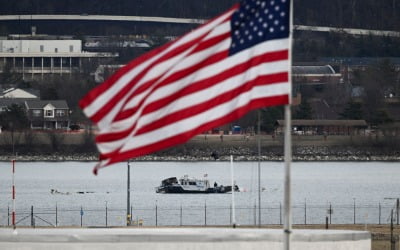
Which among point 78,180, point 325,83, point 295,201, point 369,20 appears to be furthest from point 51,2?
point 295,201

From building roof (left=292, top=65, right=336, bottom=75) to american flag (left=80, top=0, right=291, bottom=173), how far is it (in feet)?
Result: 401

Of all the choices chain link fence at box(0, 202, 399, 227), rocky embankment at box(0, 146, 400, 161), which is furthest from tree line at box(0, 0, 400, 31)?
chain link fence at box(0, 202, 399, 227)

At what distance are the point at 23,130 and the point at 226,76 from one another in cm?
9246

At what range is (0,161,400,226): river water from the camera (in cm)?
5431

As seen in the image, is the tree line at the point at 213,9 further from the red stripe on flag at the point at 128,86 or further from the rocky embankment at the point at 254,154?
the red stripe on flag at the point at 128,86

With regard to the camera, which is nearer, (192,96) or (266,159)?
(192,96)

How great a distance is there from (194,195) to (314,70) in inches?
2838

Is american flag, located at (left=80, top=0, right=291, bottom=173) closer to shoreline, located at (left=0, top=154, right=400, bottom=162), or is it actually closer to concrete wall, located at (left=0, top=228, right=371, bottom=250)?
concrete wall, located at (left=0, top=228, right=371, bottom=250)

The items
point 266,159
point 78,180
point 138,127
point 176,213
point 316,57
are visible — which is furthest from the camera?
point 316,57

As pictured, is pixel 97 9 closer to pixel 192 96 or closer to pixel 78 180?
pixel 78 180

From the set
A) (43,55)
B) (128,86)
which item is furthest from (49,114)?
(128,86)

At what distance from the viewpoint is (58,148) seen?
10544cm

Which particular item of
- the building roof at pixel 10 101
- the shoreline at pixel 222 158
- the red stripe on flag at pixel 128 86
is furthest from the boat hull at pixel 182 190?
the red stripe on flag at pixel 128 86

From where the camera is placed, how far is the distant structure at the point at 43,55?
150875 mm
